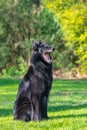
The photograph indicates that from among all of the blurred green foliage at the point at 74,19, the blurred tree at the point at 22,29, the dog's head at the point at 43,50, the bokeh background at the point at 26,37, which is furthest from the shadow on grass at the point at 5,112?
the blurred tree at the point at 22,29

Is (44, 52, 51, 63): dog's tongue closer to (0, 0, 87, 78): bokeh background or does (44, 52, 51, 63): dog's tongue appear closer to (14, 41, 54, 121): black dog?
(14, 41, 54, 121): black dog

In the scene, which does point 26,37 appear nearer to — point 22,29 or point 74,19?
point 22,29

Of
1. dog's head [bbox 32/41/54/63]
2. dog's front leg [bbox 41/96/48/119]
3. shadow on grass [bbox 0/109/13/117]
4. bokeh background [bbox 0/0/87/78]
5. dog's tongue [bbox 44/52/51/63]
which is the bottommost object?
bokeh background [bbox 0/0/87/78]

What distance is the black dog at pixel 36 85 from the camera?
36.4 feet

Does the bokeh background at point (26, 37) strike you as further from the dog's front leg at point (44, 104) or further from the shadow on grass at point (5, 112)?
the dog's front leg at point (44, 104)

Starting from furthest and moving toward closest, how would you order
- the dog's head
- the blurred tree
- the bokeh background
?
the blurred tree → the bokeh background → the dog's head

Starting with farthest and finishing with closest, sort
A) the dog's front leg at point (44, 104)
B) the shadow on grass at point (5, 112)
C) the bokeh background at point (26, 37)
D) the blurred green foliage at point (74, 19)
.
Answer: the bokeh background at point (26, 37) < the blurred green foliage at point (74, 19) < the shadow on grass at point (5, 112) < the dog's front leg at point (44, 104)

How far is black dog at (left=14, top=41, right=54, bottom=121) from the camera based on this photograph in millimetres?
11102

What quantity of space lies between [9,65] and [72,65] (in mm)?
5451

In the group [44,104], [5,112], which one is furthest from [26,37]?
[44,104]

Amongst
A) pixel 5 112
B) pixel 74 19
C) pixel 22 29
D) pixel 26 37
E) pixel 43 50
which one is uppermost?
pixel 43 50

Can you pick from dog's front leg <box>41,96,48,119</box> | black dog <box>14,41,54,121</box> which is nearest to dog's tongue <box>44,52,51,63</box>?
black dog <box>14,41,54,121</box>

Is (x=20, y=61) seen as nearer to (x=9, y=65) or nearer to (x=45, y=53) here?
(x=9, y=65)

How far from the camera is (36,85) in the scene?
1117cm
